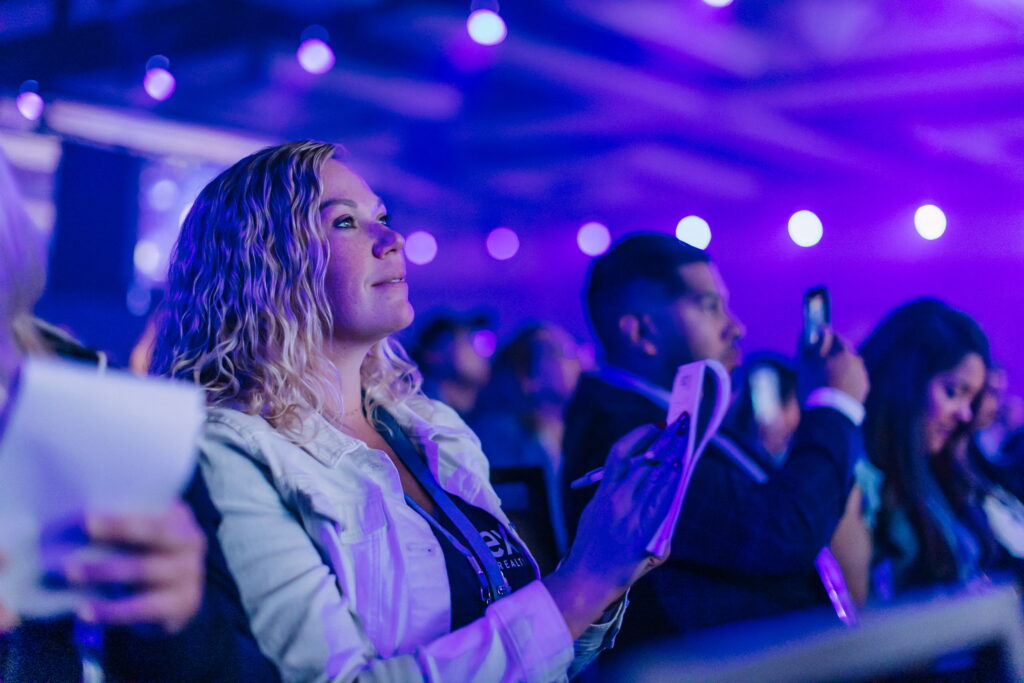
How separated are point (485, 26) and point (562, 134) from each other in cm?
52

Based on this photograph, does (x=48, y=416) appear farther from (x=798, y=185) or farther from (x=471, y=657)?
(x=798, y=185)

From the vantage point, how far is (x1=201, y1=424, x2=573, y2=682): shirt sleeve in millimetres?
916

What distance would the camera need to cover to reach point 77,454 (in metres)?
0.55

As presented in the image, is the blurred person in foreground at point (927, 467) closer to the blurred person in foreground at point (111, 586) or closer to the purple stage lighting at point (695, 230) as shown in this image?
the purple stage lighting at point (695, 230)

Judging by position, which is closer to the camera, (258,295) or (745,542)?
(258,295)

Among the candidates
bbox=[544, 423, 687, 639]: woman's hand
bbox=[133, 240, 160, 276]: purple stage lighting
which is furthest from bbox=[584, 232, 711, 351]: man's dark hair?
bbox=[133, 240, 160, 276]: purple stage lighting

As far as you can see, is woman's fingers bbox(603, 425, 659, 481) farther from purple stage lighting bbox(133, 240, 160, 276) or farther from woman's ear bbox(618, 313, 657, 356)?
purple stage lighting bbox(133, 240, 160, 276)

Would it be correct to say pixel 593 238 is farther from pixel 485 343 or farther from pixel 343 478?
pixel 343 478

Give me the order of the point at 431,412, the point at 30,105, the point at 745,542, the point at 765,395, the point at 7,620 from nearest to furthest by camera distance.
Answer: the point at 7,620 → the point at 431,412 → the point at 745,542 → the point at 765,395 → the point at 30,105

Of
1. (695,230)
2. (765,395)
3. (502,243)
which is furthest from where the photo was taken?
(502,243)

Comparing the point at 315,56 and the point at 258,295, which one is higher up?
the point at 315,56

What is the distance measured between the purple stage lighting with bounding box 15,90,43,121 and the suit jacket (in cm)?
262

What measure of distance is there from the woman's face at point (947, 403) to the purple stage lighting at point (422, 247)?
6.96ft

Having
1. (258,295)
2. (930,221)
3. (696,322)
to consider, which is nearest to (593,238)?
(930,221)
